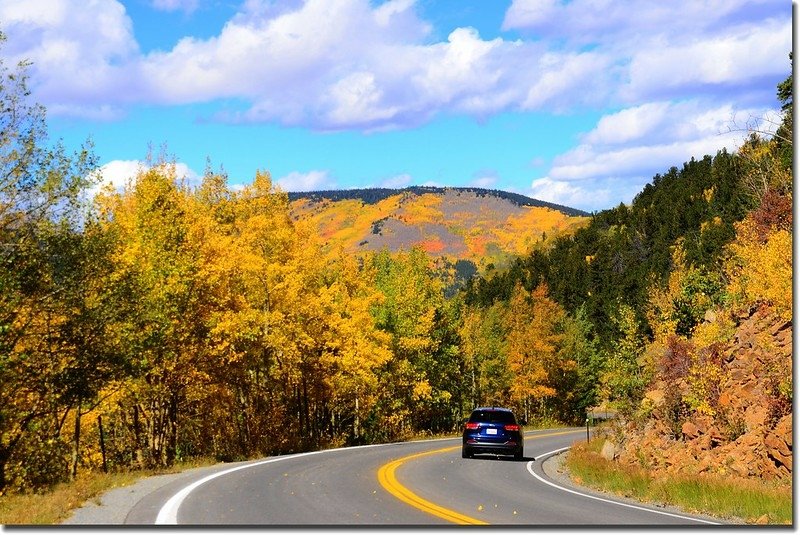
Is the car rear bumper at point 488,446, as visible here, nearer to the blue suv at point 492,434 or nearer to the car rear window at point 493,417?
the blue suv at point 492,434

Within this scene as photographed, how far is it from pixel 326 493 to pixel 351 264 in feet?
121

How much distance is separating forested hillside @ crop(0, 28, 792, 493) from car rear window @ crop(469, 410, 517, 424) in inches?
215

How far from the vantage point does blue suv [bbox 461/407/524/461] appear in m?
26.2

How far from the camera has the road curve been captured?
12508 millimetres

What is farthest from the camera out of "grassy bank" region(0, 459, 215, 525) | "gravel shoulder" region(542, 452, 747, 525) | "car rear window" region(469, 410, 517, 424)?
"car rear window" region(469, 410, 517, 424)

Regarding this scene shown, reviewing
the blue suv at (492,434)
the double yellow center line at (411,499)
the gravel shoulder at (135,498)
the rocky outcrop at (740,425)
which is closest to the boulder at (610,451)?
the rocky outcrop at (740,425)

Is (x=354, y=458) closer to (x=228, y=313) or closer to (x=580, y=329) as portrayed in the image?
(x=228, y=313)

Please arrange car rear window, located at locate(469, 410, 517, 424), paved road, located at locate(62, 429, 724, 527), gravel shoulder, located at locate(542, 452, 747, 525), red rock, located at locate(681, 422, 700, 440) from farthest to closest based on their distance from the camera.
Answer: car rear window, located at locate(469, 410, 517, 424), red rock, located at locate(681, 422, 700, 440), gravel shoulder, located at locate(542, 452, 747, 525), paved road, located at locate(62, 429, 724, 527)

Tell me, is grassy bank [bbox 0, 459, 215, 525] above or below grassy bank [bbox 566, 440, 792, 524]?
above

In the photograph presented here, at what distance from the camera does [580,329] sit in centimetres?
9194

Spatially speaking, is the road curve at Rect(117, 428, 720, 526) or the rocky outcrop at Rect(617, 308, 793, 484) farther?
the rocky outcrop at Rect(617, 308, 793, 484)

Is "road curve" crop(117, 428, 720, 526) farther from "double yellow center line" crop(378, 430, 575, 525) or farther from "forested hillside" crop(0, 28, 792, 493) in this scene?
"forested hillside" crop(0, 28, 792, 493)

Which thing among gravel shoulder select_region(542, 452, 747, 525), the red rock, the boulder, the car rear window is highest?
the car rear window

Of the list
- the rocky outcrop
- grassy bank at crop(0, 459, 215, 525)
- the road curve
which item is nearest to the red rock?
the rocky outcrop
